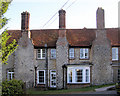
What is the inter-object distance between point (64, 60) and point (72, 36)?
4561 mm

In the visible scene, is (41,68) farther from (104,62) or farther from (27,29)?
(104,62)

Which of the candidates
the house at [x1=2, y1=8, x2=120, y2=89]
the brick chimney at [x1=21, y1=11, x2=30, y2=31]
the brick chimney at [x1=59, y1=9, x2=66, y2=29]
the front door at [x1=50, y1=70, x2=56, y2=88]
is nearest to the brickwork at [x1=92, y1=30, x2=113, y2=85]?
the house at [x1=2, y1=8, x2=120, y2=89]

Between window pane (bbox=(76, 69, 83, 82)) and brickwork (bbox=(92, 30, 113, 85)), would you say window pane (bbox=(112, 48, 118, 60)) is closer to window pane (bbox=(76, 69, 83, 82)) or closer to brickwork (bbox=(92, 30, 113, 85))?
brickwork (bbox=(92, 30, 113, 85))

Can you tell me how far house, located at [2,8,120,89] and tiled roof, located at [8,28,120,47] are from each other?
0.49ft

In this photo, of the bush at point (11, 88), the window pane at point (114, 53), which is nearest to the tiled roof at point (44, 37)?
the window pane at point (114, 53)

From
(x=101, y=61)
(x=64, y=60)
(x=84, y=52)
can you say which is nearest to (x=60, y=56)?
(x=64, y=60)

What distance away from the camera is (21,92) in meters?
16.6

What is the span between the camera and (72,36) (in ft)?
103

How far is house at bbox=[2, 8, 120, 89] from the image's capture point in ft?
94.0

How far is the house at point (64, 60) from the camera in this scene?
28.7 meters

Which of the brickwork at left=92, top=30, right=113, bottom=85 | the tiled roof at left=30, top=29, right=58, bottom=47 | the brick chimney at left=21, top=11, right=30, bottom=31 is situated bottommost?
the brickwork at left=92, top=30, right=113, bottom=85

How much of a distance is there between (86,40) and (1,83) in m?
17.3

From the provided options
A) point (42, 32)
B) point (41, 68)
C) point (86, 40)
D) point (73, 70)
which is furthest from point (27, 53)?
Result: point (86, 40)

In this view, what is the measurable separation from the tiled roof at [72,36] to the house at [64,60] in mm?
149
